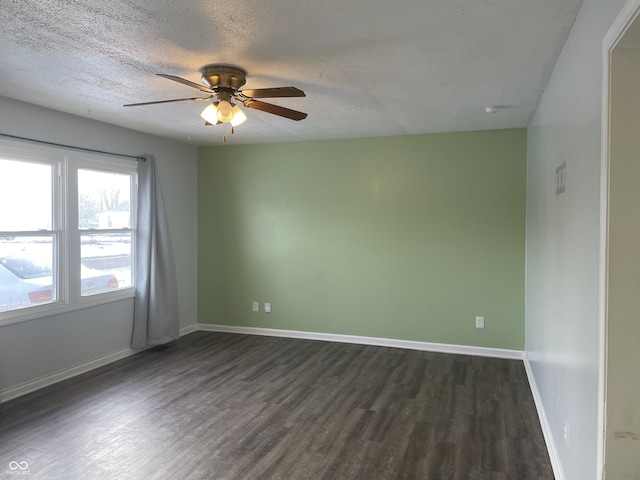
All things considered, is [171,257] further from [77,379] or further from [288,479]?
[288,479]

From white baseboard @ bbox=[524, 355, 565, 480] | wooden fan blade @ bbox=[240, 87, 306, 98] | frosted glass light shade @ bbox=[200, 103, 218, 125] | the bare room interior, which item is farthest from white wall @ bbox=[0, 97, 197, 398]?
white baseboard @ bbox=[524, 355, 565, 480]

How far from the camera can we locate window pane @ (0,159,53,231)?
359cm

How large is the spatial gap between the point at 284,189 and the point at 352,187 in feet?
2.88

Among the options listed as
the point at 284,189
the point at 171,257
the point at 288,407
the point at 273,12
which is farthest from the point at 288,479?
the point at 284,189

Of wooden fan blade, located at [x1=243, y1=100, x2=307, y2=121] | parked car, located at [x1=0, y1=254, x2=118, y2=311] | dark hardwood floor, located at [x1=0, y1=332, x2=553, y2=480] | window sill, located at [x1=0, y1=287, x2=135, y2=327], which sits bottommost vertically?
dark hardwood floor, located at [x1=0, y1=332, x2=553, y2=480]

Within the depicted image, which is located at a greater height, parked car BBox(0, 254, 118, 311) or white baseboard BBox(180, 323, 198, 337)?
parked car BBox(0, 254, 118, 311)

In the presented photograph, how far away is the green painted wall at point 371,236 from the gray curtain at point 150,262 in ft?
3.19

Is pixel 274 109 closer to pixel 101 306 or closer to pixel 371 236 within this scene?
pixel 371 236

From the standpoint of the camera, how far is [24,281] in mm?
3748

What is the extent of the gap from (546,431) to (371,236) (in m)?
2.75

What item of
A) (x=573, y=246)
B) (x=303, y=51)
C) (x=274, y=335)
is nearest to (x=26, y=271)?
(x=274, y=335)

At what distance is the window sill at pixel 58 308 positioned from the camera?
3596 millimetres

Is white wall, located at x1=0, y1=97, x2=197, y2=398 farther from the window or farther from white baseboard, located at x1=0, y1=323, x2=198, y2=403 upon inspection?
the window

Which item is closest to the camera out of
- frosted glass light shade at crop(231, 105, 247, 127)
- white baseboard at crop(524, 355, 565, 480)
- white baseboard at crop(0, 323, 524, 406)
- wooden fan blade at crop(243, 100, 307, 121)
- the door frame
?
the door frame
